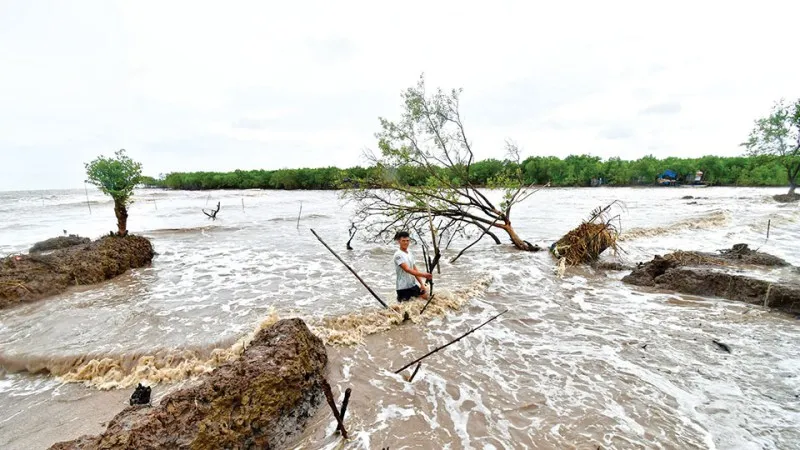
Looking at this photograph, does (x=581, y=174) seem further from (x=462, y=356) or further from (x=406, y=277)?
(x=462, y=356)

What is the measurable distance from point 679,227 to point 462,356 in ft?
51.2

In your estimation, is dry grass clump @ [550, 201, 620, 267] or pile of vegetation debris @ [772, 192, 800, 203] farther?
pile of vegetation debris @ [772, 192, 800, 203]

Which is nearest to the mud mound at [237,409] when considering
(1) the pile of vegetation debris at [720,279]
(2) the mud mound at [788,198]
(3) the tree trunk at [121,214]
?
(1) the pile of vegetation debris at [720,279]

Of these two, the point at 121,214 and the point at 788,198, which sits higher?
the point at 121,214

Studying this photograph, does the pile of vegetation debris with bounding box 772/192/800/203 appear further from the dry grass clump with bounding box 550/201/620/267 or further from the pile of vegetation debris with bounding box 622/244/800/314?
the dry grass clump with bounding box 550/201/620/267

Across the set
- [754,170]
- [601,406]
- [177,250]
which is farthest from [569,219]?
[754,170]

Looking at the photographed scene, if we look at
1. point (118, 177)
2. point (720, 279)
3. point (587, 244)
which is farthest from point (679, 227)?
point (118, 177)

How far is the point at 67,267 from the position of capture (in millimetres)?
8391

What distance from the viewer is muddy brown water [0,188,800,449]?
3.36m

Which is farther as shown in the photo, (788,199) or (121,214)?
(788,199)

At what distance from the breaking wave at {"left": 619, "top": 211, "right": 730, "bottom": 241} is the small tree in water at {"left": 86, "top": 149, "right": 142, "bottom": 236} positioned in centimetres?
1687

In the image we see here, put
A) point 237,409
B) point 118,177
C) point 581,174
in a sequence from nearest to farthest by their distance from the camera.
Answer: point 237,409 → point 118,177 → point 581,174

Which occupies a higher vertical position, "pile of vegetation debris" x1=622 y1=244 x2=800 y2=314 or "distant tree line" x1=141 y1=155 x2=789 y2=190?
"distant tree line" x1=141 y1=155 x2=789 y2=190

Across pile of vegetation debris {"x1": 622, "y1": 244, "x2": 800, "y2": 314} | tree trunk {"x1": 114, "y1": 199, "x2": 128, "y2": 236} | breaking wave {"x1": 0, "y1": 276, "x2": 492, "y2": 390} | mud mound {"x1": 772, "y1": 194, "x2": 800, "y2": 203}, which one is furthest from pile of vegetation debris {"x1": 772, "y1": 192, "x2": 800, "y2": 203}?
tree trunk {"x1": 114, "y1": 199, "x2": 128, "y2": 236}
